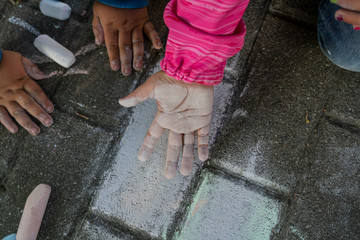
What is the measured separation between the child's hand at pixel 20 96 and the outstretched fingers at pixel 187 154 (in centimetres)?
82

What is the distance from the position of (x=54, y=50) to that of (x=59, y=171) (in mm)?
721

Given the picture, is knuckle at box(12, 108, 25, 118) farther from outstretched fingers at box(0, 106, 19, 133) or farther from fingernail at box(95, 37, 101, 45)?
fingernail at box(95, 37, 101, 45)

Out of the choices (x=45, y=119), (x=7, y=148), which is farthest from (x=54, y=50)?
(x=7, y=148)

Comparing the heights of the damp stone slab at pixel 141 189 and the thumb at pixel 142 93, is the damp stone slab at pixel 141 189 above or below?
below

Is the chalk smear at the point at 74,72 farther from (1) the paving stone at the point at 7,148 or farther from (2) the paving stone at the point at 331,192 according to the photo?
(2) the paving stone at the point at 331,192

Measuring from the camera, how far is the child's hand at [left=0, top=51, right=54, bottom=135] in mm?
1752

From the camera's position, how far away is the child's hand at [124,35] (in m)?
1.82

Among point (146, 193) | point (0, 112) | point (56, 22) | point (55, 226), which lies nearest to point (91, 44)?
point (56, 22)

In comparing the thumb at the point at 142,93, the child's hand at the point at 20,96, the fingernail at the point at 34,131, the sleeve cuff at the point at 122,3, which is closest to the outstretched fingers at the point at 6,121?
the child's hand at the point at 20,96

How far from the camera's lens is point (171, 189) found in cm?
175

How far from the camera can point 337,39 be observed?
5.48 ft

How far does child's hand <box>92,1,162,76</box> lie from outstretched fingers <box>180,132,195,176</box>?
0.54 m

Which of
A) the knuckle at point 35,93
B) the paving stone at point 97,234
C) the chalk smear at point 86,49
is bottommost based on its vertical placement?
the paving stone at point 97,234

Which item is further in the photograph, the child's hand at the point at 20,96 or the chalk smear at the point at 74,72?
the chalk smear at the point at 74,72
